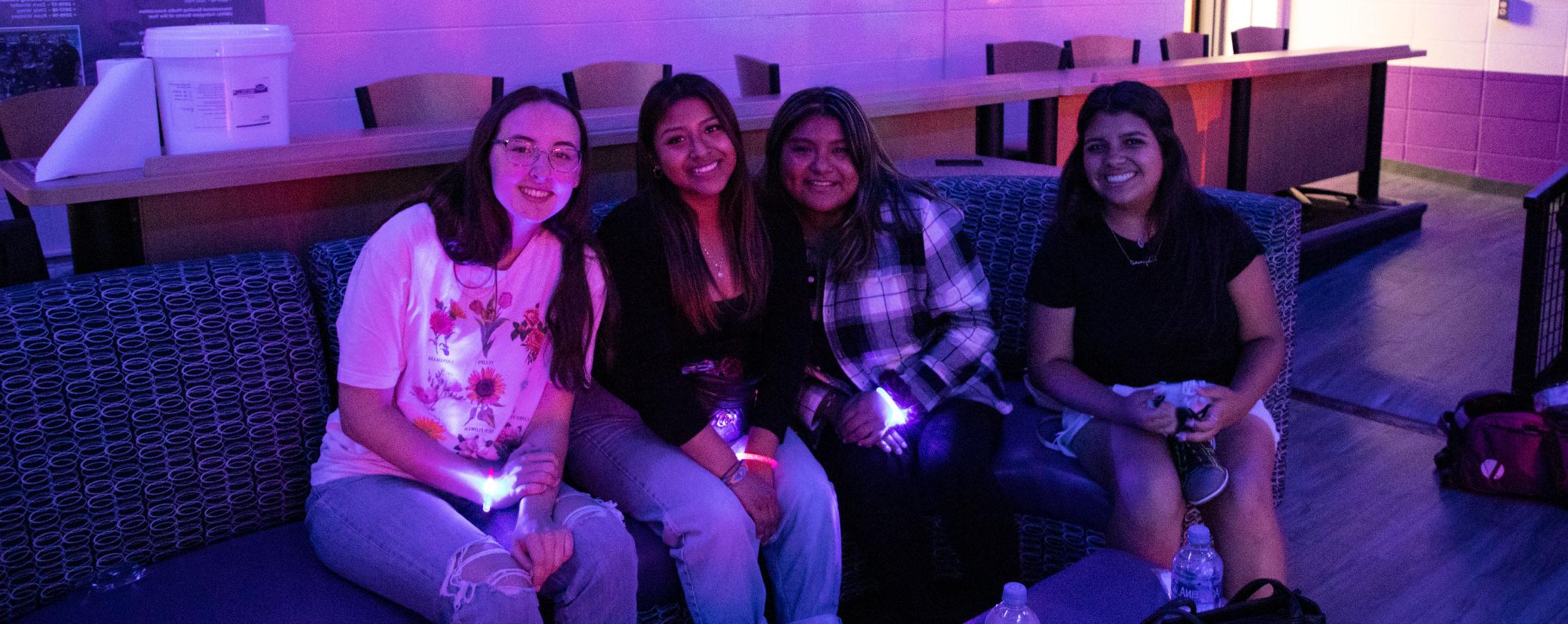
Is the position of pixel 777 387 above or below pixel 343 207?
below

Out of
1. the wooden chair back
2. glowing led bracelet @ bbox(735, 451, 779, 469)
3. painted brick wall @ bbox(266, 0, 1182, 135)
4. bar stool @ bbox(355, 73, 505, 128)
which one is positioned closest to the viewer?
glowing led bracelet @ bbox(735, 451, 779, 469)

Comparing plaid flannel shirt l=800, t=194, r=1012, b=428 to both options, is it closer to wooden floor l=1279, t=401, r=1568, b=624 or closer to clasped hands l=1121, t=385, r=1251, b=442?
clasped hands l=1121, t=385, r=1251, b=442

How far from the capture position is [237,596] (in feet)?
5.84

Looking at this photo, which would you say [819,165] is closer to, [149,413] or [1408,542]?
[149,413]

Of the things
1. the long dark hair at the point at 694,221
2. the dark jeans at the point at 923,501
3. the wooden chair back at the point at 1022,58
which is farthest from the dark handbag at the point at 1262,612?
the wooden chair back at the point at 1022,58

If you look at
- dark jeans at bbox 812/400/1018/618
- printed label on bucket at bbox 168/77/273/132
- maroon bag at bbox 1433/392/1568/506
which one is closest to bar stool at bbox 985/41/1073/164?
maroon bag at bbox 1433/392/1568/506

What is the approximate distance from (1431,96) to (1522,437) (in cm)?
467

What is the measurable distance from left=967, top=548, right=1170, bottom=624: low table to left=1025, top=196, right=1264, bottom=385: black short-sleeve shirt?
460 mm

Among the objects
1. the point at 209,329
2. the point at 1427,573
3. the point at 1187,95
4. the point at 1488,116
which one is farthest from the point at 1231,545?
the point at 1488,116

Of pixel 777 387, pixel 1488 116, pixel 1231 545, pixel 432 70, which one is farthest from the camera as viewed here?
pixel 1488 116

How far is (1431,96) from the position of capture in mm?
6801

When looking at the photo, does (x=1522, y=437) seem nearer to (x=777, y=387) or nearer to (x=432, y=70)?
(x=777, y=387)

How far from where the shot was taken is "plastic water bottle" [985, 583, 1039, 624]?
5.12 ft

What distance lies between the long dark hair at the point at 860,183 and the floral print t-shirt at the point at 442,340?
490 mm
